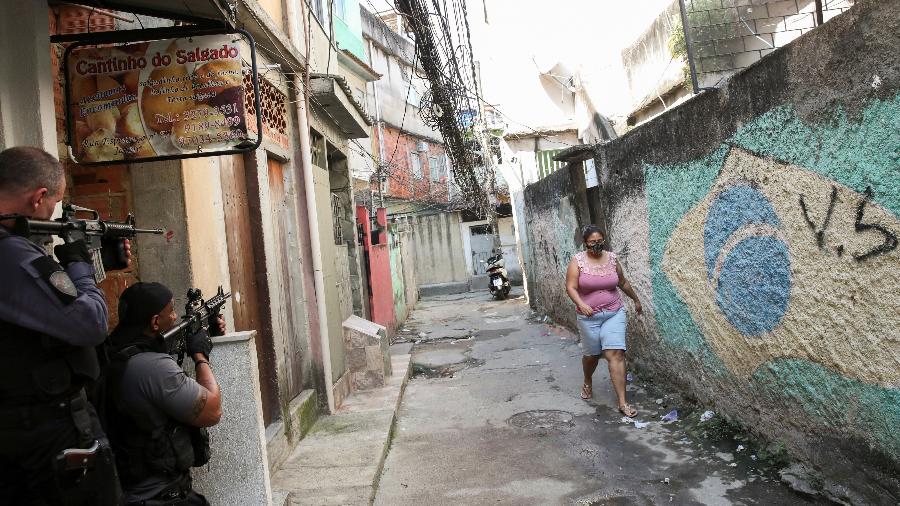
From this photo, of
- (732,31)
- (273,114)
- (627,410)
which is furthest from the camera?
(732,31)

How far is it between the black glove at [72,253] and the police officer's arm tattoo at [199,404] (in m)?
0.63

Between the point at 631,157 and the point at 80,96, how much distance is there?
473 cm

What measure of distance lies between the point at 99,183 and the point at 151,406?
1.73 meters

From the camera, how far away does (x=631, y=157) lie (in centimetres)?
612

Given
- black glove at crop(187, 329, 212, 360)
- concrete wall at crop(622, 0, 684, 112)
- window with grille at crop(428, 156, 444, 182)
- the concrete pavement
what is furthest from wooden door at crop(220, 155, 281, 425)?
window with grille at crop(428, 156, 444, 182)

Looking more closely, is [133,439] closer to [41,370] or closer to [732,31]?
[41,370]

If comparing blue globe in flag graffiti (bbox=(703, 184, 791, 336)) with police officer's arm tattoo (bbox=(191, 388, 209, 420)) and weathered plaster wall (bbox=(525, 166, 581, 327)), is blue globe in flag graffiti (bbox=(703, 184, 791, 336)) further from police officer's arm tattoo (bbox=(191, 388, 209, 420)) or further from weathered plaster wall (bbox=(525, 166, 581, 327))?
weathered plaster wall (bbox=(525, 166, 581, 327))

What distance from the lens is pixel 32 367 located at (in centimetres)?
185

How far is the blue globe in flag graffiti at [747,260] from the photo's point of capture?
12.4ft

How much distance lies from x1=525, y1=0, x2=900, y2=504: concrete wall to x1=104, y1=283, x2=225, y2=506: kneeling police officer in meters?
3.03

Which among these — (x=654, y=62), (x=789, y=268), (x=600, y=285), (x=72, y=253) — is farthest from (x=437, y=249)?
(x=72, y=253)

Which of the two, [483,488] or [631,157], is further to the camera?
[631,157]

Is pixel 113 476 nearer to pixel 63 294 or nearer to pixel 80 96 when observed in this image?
pixel 63 294

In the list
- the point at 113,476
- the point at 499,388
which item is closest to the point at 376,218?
the point at 499,388
